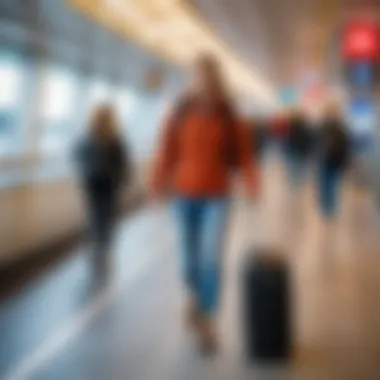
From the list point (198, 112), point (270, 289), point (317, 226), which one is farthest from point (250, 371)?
point (317, 226)

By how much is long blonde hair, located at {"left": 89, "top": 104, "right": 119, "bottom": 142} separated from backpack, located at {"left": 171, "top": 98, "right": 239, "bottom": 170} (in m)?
0.30

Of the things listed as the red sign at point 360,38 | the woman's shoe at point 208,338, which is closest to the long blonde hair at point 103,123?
the woman's shoe at point 208,338

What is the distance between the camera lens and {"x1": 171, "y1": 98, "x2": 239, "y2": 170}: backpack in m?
4.32

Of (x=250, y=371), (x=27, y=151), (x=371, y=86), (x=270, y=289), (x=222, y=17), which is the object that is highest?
(x=222, y=17)

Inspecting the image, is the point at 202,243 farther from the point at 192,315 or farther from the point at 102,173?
the point at 102,173

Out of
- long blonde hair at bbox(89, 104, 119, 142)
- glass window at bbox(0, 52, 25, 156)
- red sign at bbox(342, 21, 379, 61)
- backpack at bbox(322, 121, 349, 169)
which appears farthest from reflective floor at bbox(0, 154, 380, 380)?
red sign at bbox(342, 21, 379, 61)

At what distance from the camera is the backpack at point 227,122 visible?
4316mm

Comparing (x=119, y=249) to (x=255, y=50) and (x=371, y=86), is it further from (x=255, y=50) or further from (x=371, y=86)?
(x=371, y=86)

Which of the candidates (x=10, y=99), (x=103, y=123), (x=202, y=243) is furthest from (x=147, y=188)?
(x=10, y=99)

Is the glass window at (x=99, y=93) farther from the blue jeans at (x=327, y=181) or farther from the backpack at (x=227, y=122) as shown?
the blue jeans at (x=327, y=181)

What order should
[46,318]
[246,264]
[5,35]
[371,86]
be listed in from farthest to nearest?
[371,86] < [246,264] < [46,318] < [5,35]

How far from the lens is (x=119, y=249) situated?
4754mm

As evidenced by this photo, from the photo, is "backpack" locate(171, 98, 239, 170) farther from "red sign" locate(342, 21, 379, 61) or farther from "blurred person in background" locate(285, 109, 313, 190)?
"red sign" locate(342, 21, 379, 61)

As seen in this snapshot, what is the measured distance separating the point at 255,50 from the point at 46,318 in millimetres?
1891
